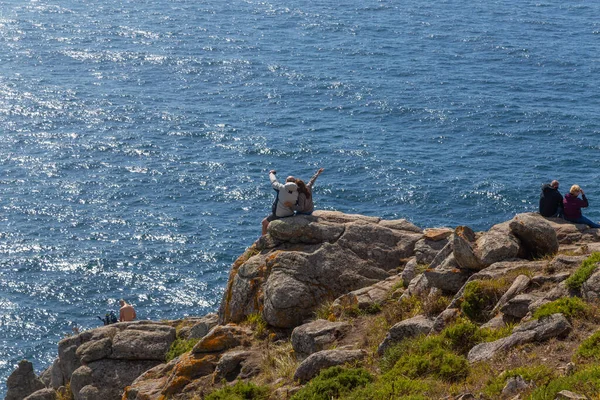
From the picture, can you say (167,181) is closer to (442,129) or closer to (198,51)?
(442,129)

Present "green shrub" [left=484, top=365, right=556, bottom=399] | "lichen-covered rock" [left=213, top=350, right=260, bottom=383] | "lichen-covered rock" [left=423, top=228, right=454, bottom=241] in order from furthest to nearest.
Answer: "lichen-covered rock" [left=423, top=228, right=454, bottom=241], "lichen-covered rock" [left=213, top=350, right=260, bottom=383], "green shrub" [left=484, top=365, right=556, bottom=399]

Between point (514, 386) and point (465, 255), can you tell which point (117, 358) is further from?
point (514, 386)

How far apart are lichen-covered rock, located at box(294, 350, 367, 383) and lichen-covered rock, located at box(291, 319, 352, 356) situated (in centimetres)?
189

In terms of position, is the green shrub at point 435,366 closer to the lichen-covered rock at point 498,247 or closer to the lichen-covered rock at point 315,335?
the lichen-covered rock at point 315,335

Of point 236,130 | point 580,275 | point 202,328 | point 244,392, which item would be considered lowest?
Answer: point 236,130

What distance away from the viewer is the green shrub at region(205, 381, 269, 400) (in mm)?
24641

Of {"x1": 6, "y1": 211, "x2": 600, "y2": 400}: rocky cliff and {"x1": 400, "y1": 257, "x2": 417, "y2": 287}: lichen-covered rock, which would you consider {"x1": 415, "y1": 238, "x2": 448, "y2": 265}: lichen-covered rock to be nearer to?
{"x1": 6, "y1": 211, "x2": 600, "y2": 400}: rocky cliff

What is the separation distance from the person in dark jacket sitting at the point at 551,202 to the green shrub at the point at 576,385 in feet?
46.1

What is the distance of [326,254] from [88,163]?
68.6 meters

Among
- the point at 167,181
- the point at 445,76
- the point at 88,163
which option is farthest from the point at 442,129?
the point at 88,163

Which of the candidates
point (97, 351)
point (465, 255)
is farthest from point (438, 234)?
point (97, 351)

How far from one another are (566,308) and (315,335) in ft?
25.8

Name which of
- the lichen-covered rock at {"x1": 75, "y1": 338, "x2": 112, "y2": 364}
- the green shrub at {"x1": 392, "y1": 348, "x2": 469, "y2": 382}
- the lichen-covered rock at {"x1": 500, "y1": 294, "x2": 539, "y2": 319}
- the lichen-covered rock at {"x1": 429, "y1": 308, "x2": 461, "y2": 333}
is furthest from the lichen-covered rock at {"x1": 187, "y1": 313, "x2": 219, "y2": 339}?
the lichen-covered rock at {"x1": 500, "y1": 294, "x2": 539, "y2": 319}

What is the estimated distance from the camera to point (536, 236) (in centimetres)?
2816
